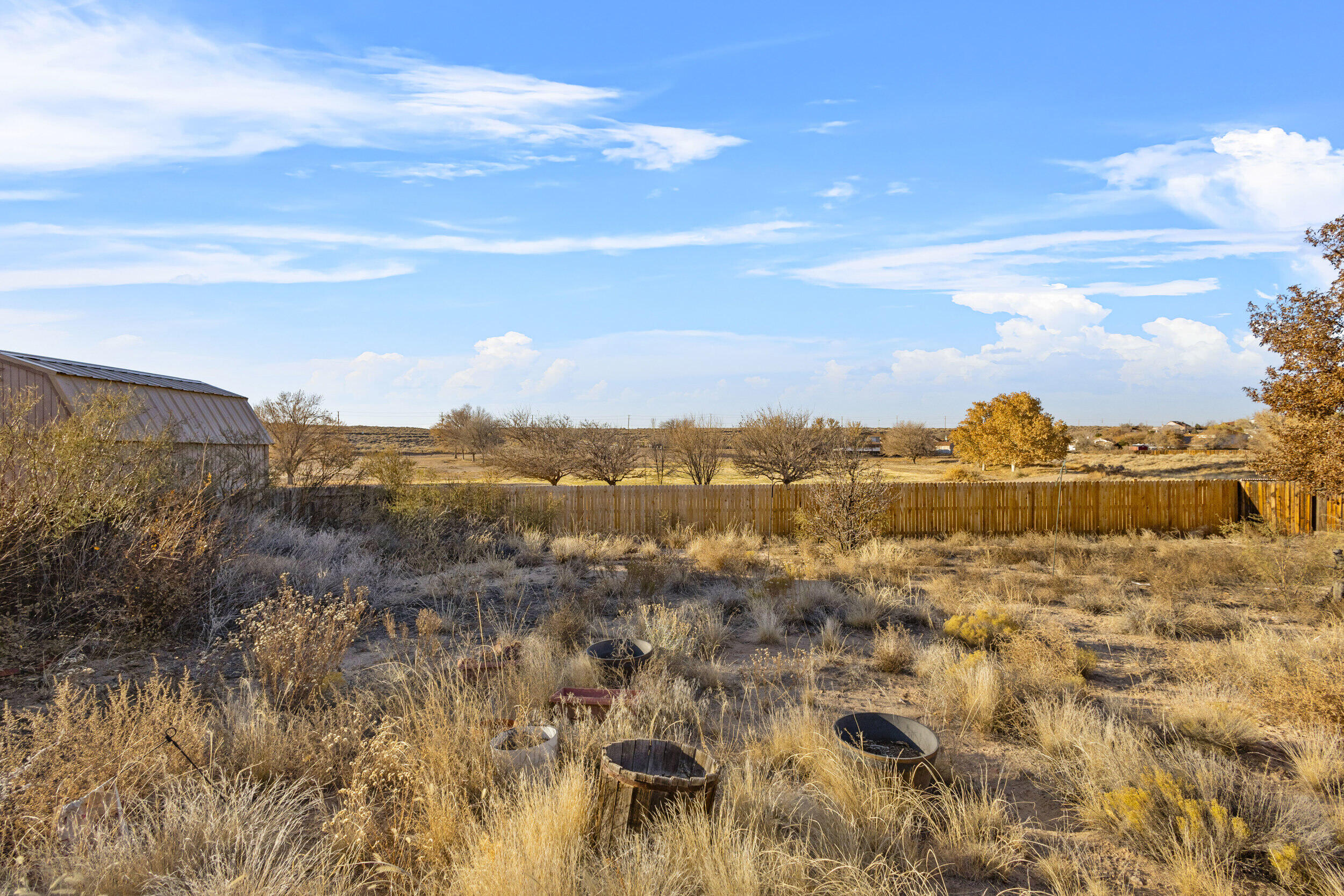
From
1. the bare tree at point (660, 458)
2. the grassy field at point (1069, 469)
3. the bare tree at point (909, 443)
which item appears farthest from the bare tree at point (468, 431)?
the bare tree at point (909, 443)

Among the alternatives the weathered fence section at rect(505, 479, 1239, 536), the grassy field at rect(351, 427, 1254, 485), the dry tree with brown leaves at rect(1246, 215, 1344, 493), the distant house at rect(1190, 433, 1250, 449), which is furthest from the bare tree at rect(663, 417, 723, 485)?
the distant house at rect(1190, 433, 1250, 449)

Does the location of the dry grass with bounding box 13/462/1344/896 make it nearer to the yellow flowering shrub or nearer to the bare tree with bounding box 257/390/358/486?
the yellow flowering shrub

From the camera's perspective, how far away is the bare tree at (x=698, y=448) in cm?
2770

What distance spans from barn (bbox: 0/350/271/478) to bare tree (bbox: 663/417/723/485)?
Result: 14545 mm

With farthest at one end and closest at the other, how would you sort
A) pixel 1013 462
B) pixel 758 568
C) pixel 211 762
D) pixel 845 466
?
pixel 1013 462 → pixel 845 466 → pixel 758 568 → pixel 211 762

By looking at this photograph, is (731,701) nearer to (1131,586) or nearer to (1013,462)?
(1131,586)

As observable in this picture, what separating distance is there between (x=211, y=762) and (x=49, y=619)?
14.3 feet

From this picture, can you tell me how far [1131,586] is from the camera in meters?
10.0

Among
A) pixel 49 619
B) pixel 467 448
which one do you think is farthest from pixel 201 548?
pixel 467 448

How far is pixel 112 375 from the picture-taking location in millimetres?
15594

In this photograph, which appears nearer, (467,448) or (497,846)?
(497,846)

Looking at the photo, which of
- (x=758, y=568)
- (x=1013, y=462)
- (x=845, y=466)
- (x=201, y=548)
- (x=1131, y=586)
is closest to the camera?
(x=201, y=548)

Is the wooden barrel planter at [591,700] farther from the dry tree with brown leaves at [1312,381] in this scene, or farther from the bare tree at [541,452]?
the bare tree at [541,452]

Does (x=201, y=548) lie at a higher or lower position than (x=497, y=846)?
higher
